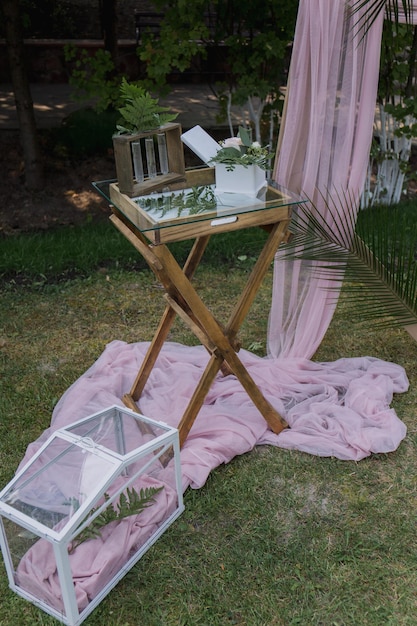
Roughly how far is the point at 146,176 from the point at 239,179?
443mm

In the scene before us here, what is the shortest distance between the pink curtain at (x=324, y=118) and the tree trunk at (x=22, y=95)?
3487 millimetres

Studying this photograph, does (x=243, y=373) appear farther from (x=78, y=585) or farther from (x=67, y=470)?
(x=78, y=585)

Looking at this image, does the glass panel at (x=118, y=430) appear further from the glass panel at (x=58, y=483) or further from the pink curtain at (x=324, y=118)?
the pink curtain at (x=324, y=118)

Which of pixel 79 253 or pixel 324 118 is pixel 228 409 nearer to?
pixel 324 118

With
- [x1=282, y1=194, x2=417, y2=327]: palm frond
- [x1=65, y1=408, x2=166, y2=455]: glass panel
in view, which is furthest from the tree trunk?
[x1=65, y1=408, x2=166, y2=455]: glass panel

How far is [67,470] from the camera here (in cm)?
232

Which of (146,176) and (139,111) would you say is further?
(146,176)

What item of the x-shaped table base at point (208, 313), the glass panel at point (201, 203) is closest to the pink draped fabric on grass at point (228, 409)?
the x-shaped table base at point (208, 313)

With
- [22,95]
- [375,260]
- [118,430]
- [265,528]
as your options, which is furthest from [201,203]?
[22,95]

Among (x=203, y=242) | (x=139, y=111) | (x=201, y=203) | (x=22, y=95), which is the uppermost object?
(x=139, y=111)

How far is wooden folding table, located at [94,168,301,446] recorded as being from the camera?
2.48 meters

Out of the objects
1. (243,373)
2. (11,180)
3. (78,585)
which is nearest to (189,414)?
(243,373)

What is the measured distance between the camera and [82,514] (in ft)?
6.97

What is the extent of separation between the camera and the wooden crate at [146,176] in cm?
263
